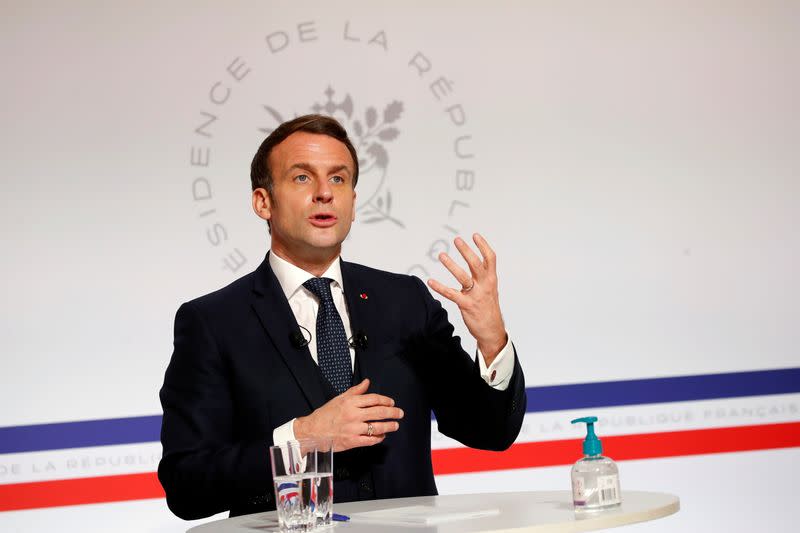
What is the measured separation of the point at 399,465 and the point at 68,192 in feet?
7.62

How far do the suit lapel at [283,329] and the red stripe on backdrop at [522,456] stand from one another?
1.86m

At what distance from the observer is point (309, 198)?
244cm

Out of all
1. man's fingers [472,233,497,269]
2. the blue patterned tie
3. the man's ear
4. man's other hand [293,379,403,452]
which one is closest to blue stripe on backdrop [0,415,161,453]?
the man's ear

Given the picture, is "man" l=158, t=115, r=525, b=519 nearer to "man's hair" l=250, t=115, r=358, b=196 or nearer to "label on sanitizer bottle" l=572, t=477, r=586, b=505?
"man's hair" l=250, t=115, r=358, b=196

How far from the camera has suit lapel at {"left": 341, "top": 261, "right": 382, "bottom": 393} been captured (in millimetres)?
2311

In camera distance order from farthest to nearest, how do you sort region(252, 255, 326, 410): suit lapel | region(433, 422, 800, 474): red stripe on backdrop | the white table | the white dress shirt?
region(433, 422, 800, 474): red stripe on backdrop < the white dress shirt < region(252, 255, 326, 410): suit lapel < the white table

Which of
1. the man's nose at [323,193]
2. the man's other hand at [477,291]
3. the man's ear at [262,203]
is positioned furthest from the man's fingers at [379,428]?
the man's ear at [262,203]

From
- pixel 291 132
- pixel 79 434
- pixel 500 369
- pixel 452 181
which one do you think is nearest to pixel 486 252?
pixel 500 369

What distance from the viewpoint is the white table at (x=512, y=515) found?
5.11 feet

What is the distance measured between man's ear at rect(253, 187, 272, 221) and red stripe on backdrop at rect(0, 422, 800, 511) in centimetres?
182

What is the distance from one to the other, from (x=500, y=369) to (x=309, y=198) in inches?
25.2

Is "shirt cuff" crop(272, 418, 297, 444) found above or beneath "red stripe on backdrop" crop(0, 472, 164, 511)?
above

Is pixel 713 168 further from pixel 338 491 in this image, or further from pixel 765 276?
pixel 338 491

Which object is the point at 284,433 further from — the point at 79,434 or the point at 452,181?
the point at 452,181
